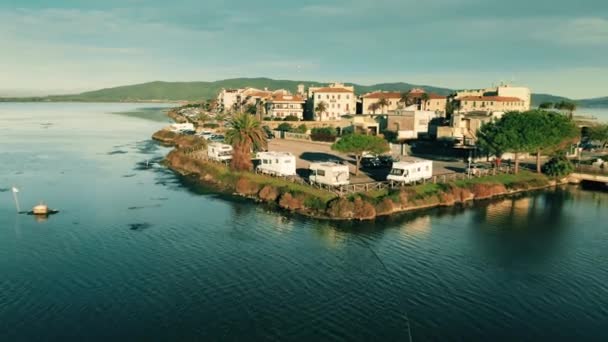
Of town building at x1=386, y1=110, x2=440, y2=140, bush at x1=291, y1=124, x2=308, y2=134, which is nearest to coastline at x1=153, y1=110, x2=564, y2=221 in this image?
town building at x1=386, y1=110, x2=440, y2=140

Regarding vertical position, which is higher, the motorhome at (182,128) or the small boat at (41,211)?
the motorhome at (182,128)

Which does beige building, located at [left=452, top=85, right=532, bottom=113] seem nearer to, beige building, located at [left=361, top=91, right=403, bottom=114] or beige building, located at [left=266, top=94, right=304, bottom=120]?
beige building, located at [left=361, top=91, right=403, bottom=114]

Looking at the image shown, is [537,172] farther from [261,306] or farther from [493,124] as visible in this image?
[261,306]

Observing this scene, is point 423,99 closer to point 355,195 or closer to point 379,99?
point 379,99

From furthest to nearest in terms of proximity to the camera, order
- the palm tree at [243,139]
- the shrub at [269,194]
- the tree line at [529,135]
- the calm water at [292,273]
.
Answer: the palm tree at [243,139] < the tree line at [529,135] < the shrub at [269,194] < the calm water at [292,273]

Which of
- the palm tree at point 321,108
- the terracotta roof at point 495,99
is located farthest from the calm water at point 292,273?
the palm tree at point 321,108

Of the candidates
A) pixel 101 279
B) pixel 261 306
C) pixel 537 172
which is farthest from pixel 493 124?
pixel 101 279

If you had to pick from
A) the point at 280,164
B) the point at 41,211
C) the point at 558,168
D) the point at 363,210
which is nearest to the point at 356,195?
the point at 363,210

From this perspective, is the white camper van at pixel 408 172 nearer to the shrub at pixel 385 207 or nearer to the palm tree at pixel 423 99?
the shrub at pixel 385 207
